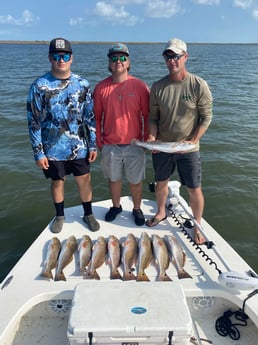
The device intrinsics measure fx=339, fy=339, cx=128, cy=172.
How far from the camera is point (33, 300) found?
11.8ft

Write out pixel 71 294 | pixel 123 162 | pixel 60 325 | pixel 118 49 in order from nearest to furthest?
1. pixel 60 325
2. pixel 71 294
3. pixel 118 49
4. pixel 123 162

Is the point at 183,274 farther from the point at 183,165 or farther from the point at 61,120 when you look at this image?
the point at 61,120

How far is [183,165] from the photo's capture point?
466 centimetres

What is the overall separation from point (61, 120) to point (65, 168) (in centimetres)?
71

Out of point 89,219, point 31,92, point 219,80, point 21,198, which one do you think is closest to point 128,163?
point 89,219

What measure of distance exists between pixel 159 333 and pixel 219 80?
79.6 ft

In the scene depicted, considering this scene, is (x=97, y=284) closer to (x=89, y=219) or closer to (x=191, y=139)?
(x=89, y=219)

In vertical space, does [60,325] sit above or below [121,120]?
below

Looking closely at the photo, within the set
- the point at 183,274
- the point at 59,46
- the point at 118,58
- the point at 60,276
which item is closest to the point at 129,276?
the point at 183,274

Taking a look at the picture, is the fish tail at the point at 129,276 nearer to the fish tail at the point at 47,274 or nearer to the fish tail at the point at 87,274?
the fish tail at the point at 87,274

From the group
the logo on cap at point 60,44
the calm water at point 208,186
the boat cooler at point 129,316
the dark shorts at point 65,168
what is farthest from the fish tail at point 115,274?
the logo on cap at point 60,44

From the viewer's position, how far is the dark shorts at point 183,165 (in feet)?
15.1

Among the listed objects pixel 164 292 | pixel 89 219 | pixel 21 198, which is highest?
pixel 164 292

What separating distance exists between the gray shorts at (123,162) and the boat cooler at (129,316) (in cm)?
222
